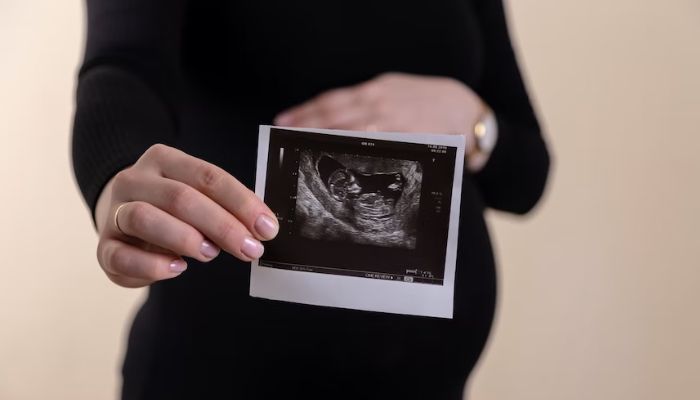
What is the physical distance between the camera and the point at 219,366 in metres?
0.59

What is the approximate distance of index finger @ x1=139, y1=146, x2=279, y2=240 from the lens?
0.40 m

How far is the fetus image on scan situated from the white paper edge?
24mm

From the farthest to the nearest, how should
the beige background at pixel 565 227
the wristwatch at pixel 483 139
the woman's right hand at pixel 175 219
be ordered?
1. the beige background at pixel 565 227
2. the wristwatch at pixel 483 139
3. the woman's right hand at pixel 175 219

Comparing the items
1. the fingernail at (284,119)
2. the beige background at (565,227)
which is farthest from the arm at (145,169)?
the beige background at (565,227)

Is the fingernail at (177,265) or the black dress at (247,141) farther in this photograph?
the black dress at (247,141)

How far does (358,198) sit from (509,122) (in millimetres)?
399

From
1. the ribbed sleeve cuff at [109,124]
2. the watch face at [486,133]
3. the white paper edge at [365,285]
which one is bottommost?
the white paper edge at [365,285]

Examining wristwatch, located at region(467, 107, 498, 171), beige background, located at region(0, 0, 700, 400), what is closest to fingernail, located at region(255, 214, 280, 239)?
wristwatch, located at region(467, 107, 498, 171)

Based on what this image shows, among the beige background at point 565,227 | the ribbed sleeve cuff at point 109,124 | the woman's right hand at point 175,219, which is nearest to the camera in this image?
the woman's right hand at point 175,219

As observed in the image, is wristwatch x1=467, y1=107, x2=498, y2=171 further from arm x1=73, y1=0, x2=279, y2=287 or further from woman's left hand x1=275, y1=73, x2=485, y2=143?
arm x1=73, y1=0, x2=279, y2=287

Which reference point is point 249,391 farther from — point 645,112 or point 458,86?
point 645,112

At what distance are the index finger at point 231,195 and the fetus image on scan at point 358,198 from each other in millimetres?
73

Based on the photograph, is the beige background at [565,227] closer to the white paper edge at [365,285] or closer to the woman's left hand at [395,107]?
the woman's left hand at [395,107]

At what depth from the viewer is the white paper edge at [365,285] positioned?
472mm
